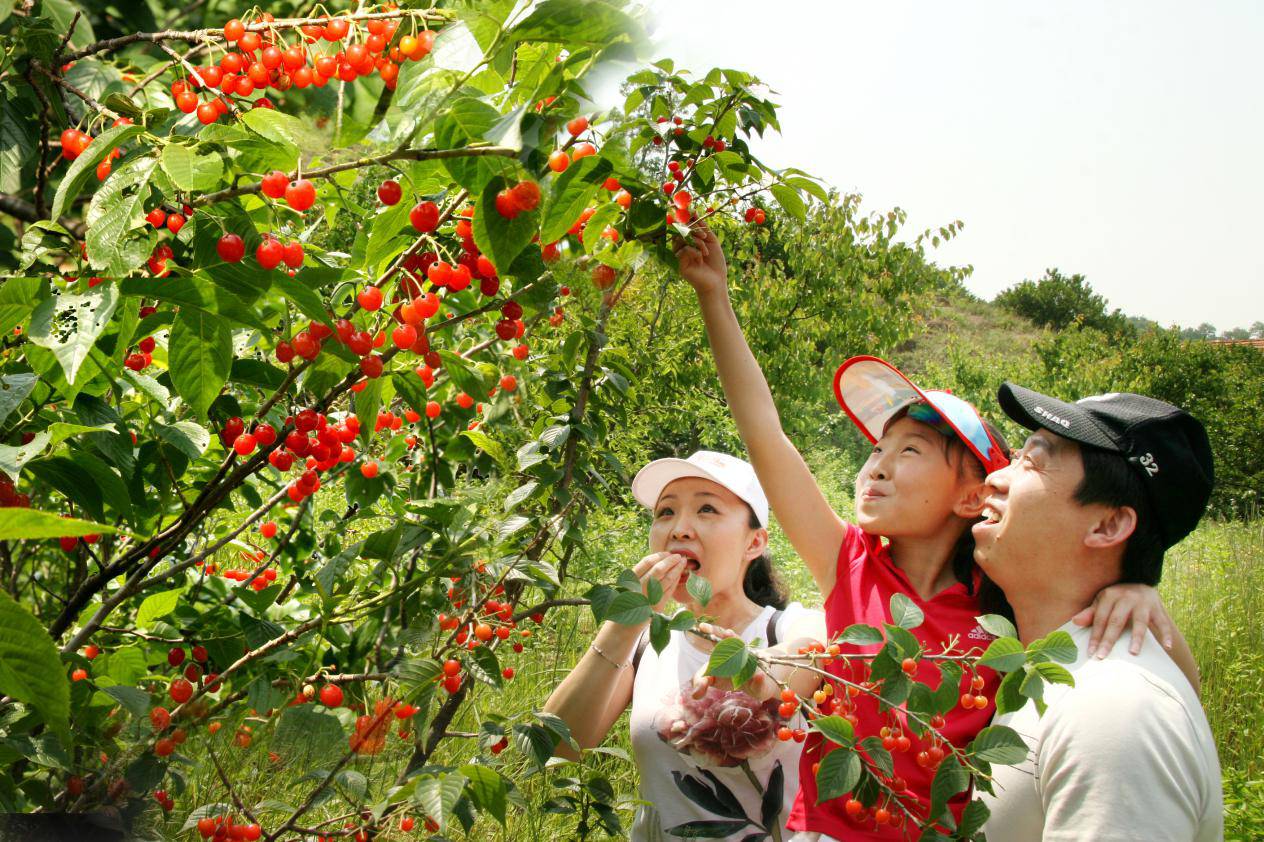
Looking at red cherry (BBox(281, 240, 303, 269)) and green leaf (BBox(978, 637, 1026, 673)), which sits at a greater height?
red cherry (BBox(281, 240, 303, 269))

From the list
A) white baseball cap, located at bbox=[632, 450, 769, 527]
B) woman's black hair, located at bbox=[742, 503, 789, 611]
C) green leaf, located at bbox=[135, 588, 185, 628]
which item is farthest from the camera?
woman's black hair, located at bbox=[742, 503, 789, 611]

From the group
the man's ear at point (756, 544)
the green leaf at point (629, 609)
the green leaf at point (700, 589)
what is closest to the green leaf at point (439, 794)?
the green leaf at point (629, 609)

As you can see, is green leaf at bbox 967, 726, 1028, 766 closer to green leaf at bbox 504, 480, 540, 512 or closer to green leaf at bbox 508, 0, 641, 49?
green leaf at bbox 504, 480, 540, 512

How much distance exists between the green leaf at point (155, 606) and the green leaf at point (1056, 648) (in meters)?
1.27

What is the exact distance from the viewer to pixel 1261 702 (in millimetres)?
4086

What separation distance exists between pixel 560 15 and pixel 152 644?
1.36m

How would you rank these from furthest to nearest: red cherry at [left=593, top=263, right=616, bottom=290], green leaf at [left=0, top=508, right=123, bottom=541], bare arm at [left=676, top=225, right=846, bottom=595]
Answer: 1. bare arm at [left=676, top=225, right=846, bottom=595]
2. red cherry at [left=593, top=263, right=616, bottom=290]
3. green leaf at [left=0, top=508, right=123, bottom=541]

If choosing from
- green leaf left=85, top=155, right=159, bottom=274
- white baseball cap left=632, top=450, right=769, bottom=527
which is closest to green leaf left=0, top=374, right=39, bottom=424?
green leaf left=85, top=155, right=159, bottom=274

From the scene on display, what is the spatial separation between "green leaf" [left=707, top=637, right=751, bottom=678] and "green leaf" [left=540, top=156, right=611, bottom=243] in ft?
1.69

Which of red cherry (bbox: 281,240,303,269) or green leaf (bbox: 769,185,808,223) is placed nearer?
red cherry (bbox: 281,240,303,269)

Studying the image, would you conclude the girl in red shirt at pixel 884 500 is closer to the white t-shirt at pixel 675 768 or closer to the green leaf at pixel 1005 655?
the white t-shirt at pixel 675 768

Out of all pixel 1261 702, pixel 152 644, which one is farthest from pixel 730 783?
pixel 1261 702

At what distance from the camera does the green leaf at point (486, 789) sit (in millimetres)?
1009

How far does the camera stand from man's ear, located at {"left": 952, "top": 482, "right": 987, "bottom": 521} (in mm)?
1713
